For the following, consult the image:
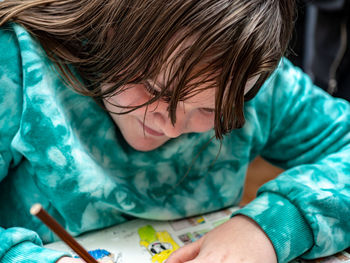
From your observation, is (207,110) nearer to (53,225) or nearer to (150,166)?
(150,166)

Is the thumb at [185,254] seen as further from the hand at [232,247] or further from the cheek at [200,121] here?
the cheek at [200,121]

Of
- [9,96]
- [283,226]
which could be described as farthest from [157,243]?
[9,96]

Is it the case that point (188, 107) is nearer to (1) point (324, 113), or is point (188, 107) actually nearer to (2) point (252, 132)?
(2) point (252, 132)

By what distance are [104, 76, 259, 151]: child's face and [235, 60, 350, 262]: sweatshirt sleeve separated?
15cm

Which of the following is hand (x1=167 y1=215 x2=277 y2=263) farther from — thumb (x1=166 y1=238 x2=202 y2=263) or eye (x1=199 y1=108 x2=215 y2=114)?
eye (x1=199 y1=108 x2=215 y2=114)

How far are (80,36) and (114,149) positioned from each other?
0.57 feet

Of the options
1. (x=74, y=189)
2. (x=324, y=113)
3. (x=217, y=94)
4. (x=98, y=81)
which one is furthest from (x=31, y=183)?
(x=324, y=113)

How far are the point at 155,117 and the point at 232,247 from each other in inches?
7.3

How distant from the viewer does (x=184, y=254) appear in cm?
50

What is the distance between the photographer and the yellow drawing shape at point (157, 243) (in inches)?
20.6

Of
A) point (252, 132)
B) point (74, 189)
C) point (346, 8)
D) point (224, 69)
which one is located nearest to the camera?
point (224, 69)

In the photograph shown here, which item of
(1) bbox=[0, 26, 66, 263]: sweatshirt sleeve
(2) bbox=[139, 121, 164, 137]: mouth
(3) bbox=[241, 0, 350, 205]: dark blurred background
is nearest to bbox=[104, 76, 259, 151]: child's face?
(2) bbox=[139, 121, 164, 137]: mouth

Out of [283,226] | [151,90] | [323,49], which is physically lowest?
[323,49]

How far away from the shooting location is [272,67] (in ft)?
1.54
